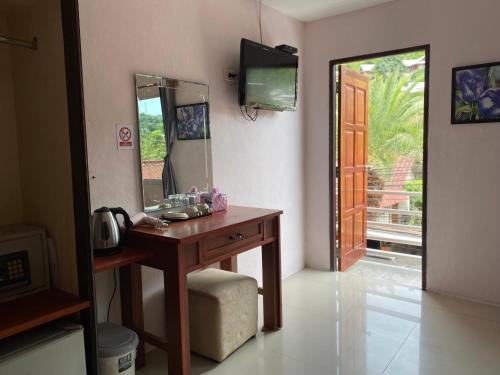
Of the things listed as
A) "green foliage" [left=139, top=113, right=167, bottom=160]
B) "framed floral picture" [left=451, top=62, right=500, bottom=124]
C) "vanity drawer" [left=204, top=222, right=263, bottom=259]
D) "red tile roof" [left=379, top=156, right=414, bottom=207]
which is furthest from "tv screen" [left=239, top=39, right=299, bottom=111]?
"red tile roof" [left=379, top=156, right=414, bottom=207]

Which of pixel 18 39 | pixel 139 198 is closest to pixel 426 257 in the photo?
pixel 139 198

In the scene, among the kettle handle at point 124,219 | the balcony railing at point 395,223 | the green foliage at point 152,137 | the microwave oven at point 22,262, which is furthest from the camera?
the balcony railing at point 395,223

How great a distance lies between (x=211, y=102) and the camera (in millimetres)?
2789

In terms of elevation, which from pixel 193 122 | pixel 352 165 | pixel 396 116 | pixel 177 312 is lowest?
pixel 177 312

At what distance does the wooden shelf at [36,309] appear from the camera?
1.34m

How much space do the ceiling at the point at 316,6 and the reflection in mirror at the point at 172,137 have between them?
1172 millimetres

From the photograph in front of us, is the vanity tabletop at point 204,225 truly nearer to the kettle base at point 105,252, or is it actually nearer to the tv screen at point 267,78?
the kettle base at point 105,252

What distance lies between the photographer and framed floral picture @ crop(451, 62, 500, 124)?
2.84m

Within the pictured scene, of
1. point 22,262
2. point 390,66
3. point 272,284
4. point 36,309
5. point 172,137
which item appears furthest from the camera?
point 390,66

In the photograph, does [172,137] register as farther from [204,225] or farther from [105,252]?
[105,252]

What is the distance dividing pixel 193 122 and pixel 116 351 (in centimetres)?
151

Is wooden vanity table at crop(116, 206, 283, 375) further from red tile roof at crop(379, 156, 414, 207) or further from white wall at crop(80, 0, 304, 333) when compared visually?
red tile roof at crop(379, 156, 414, 207)

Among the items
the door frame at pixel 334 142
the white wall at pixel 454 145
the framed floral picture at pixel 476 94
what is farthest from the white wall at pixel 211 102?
the framed floral picture at pixel 476 94

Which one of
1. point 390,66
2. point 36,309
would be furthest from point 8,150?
point 390,66
